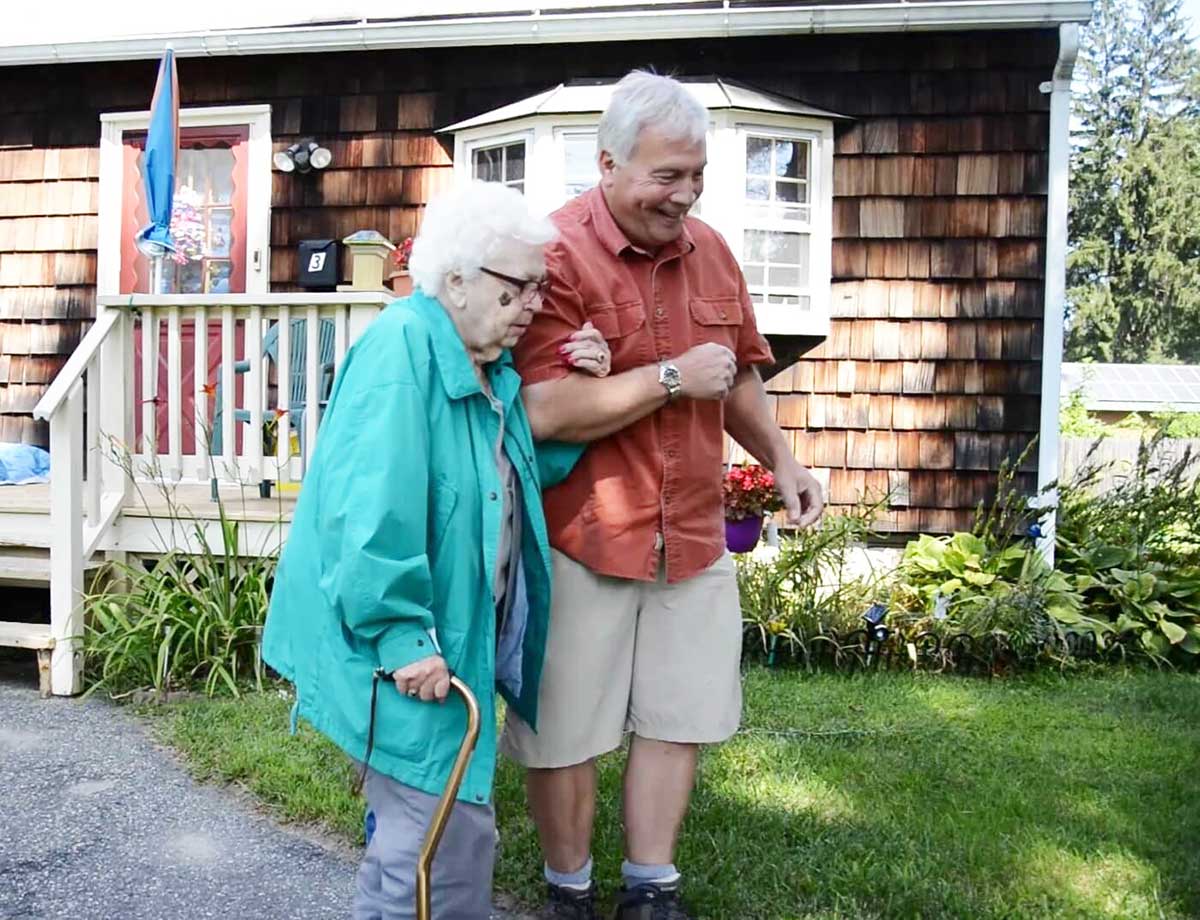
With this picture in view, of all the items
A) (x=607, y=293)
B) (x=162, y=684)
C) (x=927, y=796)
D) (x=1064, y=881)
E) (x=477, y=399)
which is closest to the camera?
(x=477, y=399)

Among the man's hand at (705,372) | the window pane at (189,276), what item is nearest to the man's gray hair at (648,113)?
the man's hand at (705,372)

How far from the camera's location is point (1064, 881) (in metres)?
2.57

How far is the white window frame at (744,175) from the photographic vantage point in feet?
20.4

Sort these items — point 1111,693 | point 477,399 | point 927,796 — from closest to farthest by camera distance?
1. point 477,399
2. point 927,796
3. point 1111,693

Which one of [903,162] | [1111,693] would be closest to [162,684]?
[1111,693]

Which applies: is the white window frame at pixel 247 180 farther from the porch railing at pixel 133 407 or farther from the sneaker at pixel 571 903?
the sneaker at pixel 571 903

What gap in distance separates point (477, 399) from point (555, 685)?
0.61 meters

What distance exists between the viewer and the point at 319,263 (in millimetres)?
6594

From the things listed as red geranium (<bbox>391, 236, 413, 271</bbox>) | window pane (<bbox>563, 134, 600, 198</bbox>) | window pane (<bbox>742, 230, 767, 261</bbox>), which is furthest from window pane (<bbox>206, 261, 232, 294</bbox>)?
window pane (<bbox>742, 230, 767, 261</bbox>)

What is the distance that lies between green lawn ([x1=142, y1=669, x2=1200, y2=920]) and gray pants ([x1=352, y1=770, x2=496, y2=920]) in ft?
2.57

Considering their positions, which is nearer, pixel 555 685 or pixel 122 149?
pixel 555 685

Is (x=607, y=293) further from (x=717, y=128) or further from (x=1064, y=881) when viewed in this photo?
(x=717, y=128)

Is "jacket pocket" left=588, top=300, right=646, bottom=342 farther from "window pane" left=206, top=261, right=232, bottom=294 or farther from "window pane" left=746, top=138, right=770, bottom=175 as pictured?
"window pane" left=206, top=261, right=232, bottom=294

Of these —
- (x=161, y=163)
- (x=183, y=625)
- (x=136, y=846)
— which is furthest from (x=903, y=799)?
(x=161, y=163)
